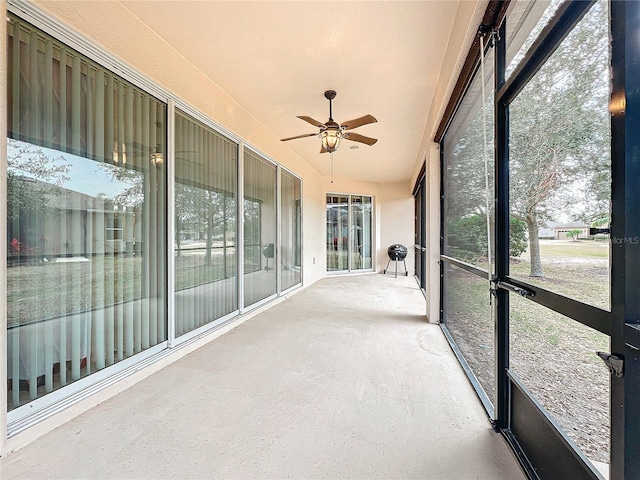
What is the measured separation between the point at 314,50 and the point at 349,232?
586cm

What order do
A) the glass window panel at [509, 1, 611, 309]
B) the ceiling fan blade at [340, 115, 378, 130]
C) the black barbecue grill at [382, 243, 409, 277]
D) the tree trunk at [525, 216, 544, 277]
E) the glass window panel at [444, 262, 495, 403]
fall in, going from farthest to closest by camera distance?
the black barbecue grill at [382, 243, 409, 277] → the ceiling fan blade at [340, 115, 378, 130] → the glass window panel at [444, 262, 495, 403] → the tree trunk at [525, 216, 544, 277] → the glass window panel at [509, 1, 611, 309]

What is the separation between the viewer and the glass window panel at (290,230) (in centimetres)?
523

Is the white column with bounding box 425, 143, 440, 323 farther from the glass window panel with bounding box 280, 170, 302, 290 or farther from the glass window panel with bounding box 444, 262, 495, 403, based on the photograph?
the glass window panel with bounding box 280, 170, 302, 290

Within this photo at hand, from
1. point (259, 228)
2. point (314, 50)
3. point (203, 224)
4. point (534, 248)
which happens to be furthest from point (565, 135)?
point (259, 228)

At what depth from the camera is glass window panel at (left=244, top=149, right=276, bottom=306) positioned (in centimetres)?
398

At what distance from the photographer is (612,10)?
83 cm

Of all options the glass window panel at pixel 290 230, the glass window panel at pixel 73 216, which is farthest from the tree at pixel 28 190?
the glass window panel at pixel 290 230

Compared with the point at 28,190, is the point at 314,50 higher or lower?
higher

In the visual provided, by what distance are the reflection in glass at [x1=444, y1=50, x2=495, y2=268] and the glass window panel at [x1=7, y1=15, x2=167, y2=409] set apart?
99.6 inches

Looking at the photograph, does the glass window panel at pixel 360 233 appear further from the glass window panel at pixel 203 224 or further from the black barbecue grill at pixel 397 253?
the glass window panel at pixel 203 224

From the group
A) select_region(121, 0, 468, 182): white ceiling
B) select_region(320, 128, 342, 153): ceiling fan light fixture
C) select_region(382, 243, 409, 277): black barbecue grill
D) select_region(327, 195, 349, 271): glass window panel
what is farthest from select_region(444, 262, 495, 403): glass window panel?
select_region(327, 195, 349, 271): glass window panel

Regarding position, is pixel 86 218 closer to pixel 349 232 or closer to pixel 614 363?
pixel 614 363

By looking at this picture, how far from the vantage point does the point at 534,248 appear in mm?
1372

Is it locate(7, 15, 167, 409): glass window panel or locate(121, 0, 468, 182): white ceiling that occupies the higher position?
locate(121, 0, 468, 182): white ceiling
